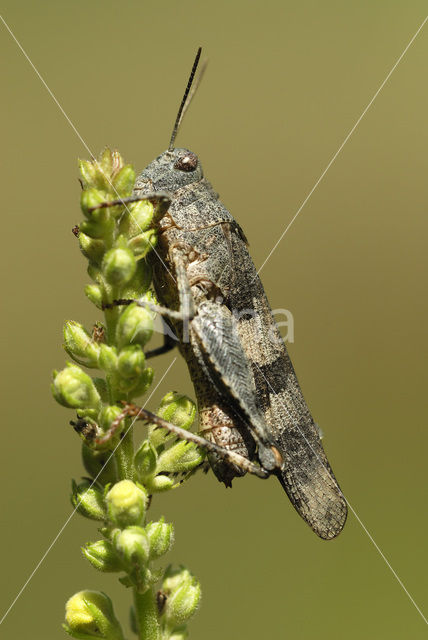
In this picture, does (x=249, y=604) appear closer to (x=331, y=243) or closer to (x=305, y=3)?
(x=331, y=243)

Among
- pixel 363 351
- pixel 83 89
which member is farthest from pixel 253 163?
pixel 363 351

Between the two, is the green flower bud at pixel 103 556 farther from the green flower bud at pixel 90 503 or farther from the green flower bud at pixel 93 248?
the green flower bud at pixel 93 248

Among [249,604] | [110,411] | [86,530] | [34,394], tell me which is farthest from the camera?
[34,394]

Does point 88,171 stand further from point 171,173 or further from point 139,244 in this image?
point 171,173

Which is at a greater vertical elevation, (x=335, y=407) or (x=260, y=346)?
(x=335, y=407)

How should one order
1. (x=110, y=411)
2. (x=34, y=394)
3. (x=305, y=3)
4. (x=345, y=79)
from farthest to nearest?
1. (x=305, y=3)
2. (x=345, y=79)
3. (x=34, y=394)
4. (x=110, y=411)

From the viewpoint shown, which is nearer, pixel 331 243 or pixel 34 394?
pixel 34 394

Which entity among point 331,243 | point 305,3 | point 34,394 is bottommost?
point 34,394
